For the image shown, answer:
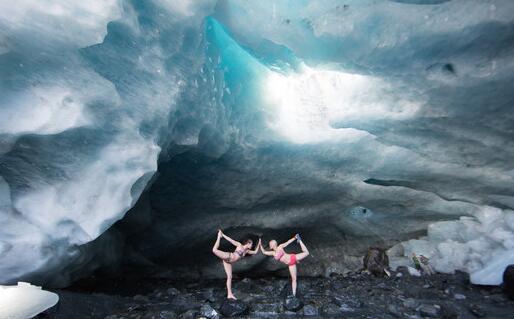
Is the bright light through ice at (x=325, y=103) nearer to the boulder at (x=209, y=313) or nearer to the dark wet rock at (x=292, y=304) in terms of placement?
the dark wet rock at (x=292, y=304)

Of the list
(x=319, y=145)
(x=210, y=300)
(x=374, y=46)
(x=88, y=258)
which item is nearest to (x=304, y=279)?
(x=210, y=300)

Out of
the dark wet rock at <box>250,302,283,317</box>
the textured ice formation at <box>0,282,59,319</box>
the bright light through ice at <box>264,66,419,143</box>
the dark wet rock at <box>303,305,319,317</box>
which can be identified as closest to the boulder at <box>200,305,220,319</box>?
the dark wet rock at <box>250,302,283,317</box>

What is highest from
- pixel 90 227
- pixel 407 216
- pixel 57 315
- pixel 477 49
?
pixel 477 49

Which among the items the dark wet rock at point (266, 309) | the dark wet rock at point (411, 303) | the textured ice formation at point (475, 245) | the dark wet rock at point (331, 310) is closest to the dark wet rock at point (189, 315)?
the dark wet rock at point (266, 309)

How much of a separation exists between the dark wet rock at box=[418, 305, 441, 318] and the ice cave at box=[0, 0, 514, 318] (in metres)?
0.05

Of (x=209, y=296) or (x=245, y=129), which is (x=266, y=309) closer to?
(x=209, y=296)

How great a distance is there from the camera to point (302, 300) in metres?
→ 6.38

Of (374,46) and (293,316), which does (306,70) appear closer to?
(374,46)

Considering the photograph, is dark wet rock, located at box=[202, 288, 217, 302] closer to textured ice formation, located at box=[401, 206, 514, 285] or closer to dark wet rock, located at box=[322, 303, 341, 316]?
dark wet rock, located at box=[322, 303, 341, 316]

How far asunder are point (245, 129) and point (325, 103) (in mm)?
1885

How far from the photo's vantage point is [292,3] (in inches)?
200

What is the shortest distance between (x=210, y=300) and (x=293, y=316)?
200 cm

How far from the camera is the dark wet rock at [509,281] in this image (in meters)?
6.04

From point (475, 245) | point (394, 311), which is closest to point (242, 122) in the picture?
point (394, 311)
